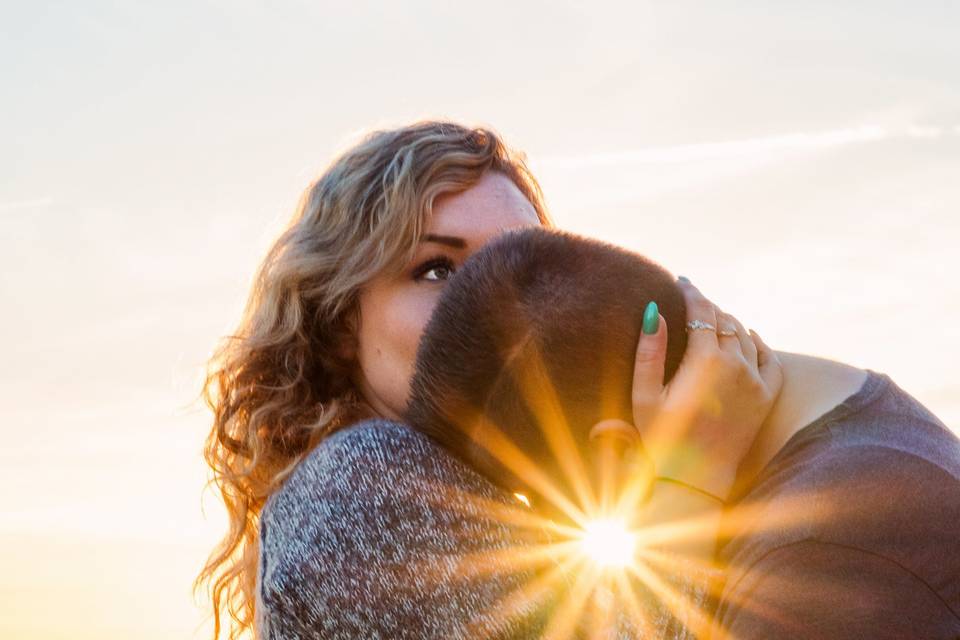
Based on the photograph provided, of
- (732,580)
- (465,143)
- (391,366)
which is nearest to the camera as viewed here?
(732,580)

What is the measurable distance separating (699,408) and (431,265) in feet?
4.08

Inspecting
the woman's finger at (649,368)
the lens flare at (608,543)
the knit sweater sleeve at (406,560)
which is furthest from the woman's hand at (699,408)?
the knit sweater sleeve at (406,560)

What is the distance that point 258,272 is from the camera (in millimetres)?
3607

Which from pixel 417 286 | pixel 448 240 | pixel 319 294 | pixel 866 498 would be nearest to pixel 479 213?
pixel 448 240

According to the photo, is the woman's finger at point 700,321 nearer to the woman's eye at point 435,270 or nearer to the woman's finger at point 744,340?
the woman's finger at point 744,340

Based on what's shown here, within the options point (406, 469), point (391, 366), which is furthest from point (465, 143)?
point (406, 469)

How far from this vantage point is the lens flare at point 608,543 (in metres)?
2.27

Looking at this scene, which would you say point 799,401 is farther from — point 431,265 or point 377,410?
point 377,410

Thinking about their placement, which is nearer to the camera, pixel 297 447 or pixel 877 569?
pixel 877 569

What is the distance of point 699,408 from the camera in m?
2.22

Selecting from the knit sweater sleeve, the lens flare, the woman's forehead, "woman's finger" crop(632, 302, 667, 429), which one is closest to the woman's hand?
"woman's finger" crop(632, 302, 667, 429)

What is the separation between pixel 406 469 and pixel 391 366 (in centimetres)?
89

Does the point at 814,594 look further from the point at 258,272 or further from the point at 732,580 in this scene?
the point at 258,272

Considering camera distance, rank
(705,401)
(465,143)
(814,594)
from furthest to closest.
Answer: (465,143)
(705,401)
(814,594)
